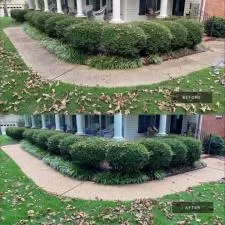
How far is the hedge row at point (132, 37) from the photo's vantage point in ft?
30.5

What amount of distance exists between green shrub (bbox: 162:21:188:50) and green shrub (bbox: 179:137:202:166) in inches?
196

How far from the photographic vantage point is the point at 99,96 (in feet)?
24.2

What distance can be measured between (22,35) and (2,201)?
1065 cm

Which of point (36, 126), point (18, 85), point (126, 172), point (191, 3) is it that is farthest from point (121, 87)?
point (191, 3)

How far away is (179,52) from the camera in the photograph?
10.7m

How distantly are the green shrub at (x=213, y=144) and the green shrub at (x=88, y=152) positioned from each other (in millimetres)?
1944

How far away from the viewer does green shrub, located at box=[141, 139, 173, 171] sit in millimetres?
6611

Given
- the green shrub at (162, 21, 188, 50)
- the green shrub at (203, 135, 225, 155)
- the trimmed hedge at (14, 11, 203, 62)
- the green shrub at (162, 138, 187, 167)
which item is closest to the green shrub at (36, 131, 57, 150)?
the green shrub at (162, 138, 187, 167)

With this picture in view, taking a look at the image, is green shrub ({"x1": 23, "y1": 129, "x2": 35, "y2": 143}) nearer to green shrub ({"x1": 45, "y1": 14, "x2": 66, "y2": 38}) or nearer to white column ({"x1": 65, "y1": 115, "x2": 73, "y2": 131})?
white column ({"x1": 65, "y1": 115, "x2": 73, "y2": 131})

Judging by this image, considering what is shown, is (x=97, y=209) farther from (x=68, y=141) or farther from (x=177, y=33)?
(x=177, y=33)

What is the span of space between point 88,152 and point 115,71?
8.30 ft

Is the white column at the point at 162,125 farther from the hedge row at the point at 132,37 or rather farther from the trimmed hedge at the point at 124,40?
the hedge row at the point at 132,37

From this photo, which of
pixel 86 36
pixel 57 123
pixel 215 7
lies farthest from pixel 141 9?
pixel 57 123

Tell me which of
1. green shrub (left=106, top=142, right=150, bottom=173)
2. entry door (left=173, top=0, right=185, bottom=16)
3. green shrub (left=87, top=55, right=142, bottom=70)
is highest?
entry door (left=173, top=0, right=185, bottom=16)
